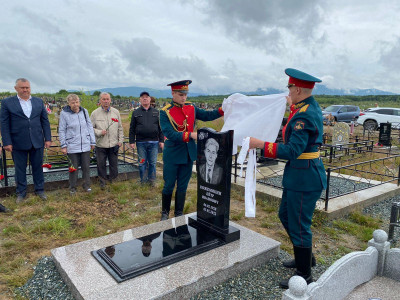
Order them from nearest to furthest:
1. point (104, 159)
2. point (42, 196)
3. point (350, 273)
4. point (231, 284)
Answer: point (350, 273) < point (231, 284) < point (42, 196) < point (104, 159)

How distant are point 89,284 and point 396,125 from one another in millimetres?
19508

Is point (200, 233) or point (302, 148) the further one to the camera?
point (200, 233)

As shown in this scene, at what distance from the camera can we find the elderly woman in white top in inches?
222

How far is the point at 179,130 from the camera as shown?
13.4ft

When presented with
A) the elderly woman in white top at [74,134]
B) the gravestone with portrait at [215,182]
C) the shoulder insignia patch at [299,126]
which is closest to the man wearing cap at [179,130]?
the gravestone with portrait at [215,182]

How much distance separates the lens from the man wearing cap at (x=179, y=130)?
3.96 m

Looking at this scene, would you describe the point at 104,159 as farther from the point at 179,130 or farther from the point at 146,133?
the point at 179,130

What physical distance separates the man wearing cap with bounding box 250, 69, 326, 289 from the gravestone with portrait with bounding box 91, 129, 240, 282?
728 mm

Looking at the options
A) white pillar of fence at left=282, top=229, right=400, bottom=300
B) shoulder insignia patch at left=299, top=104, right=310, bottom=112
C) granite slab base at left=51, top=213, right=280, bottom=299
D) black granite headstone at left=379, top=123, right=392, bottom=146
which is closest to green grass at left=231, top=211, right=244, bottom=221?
granite slab base at left=51, top=213, right=280, bottom=299

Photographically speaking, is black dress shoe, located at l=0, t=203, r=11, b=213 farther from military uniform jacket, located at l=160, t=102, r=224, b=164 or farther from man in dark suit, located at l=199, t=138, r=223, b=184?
man in dark suit, located at l=199, t=138, r=223, b=184

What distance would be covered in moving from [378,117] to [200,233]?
63.4 feet

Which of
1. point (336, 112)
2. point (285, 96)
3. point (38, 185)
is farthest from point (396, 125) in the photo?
point (38, 185)

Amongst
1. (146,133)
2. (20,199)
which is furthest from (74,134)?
(20,199)

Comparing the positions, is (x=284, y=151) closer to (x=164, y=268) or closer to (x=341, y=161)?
(x=164, y=268)
